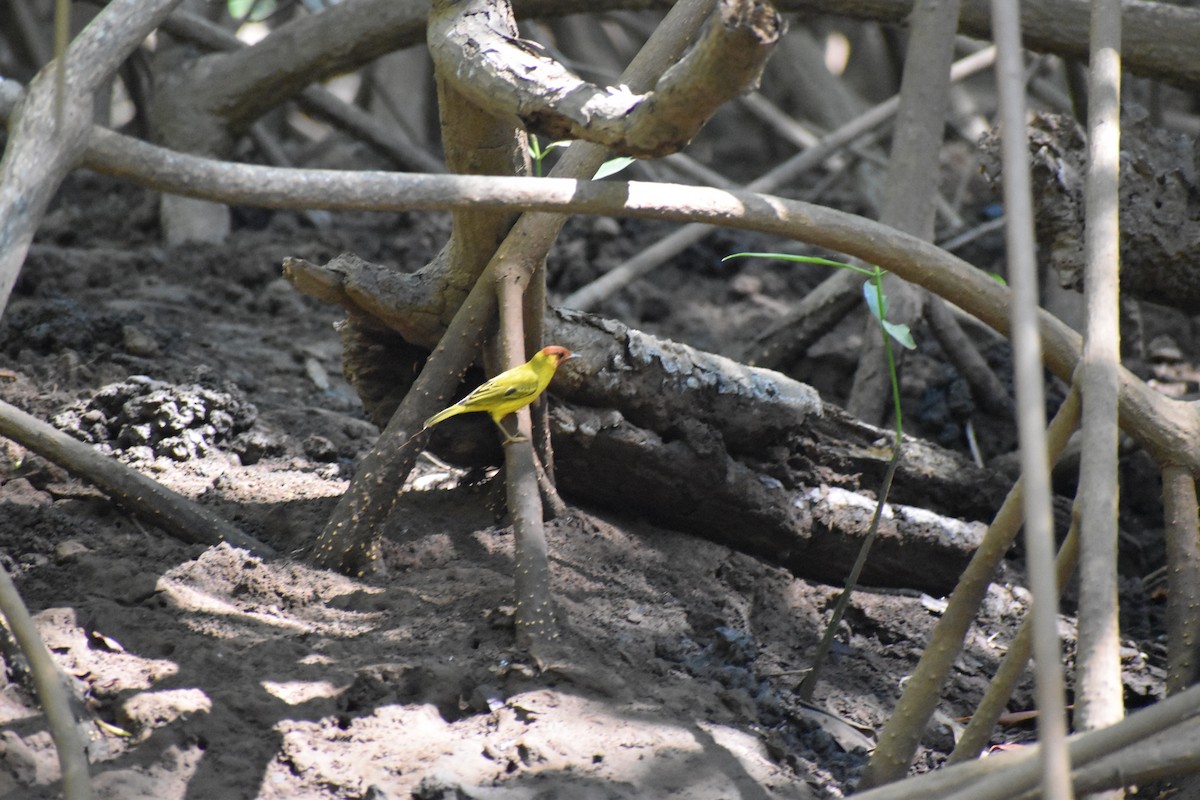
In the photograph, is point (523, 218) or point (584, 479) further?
point (584, 479)

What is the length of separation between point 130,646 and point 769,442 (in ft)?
5.34

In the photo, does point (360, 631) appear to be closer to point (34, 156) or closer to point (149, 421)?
point (149, 421)

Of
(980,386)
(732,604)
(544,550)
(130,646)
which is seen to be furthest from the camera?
(980,386)

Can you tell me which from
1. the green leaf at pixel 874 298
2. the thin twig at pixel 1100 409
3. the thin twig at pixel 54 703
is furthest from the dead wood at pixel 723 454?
the thin twig at pixel 54 703

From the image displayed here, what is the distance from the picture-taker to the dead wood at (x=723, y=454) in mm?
2803

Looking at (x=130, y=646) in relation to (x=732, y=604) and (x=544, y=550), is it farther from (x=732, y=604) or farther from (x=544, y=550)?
(x=732, y=604)

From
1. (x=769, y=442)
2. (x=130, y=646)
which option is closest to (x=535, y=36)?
(x=769, y=442)

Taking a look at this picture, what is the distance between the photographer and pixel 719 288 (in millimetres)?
5273

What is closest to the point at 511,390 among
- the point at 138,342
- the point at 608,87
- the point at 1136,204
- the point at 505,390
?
the point at 505,390

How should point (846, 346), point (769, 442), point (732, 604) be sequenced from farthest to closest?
point (846, 346), point (769, 442), point (732, 604)

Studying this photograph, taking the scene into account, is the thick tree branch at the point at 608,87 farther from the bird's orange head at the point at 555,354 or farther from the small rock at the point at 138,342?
the small rock at the point at 138,342

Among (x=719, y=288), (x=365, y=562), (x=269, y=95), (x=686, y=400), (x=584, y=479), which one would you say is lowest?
(x=365, y=562)

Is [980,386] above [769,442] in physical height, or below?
above

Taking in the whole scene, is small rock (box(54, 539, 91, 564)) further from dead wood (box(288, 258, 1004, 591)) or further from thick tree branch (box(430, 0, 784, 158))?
thick tree branch (box(430, 0, 784, 158))
